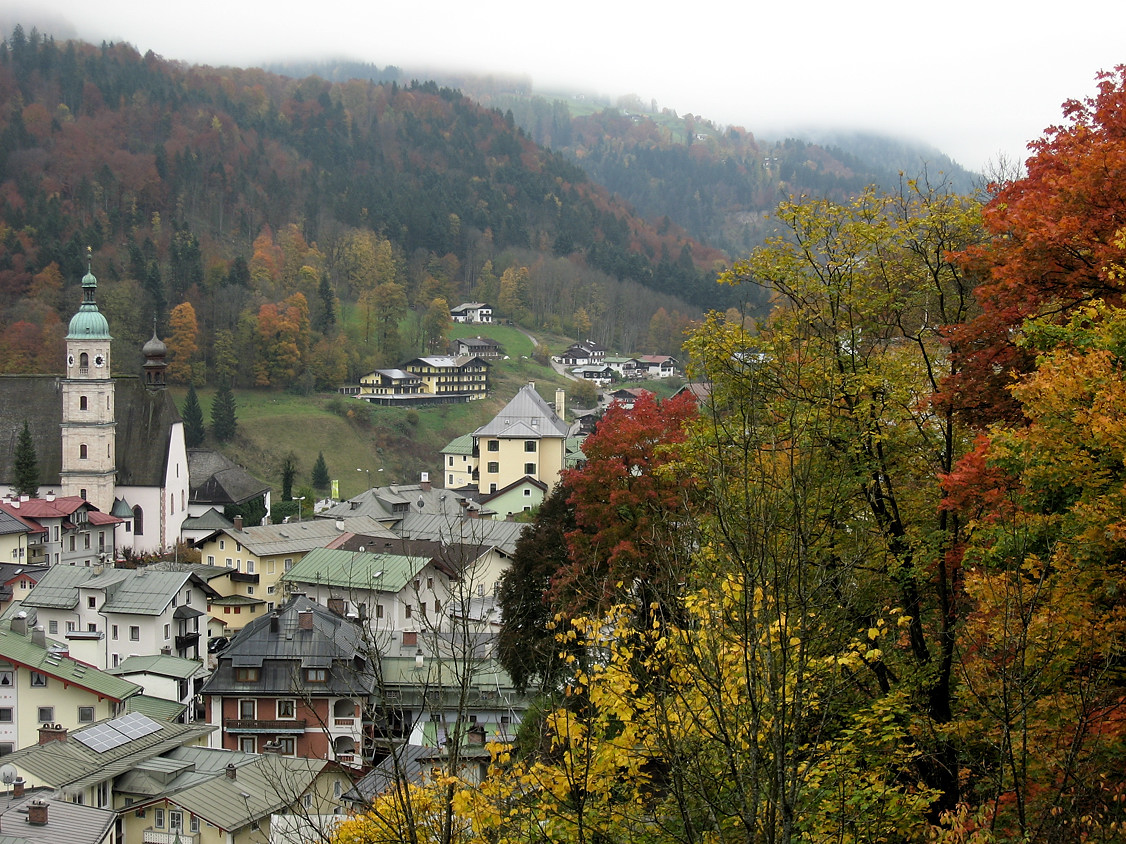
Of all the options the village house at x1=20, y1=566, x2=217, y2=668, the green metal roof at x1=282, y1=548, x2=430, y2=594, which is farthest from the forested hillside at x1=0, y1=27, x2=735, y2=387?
the green metal roof at x1=282, y1=548, x2=430, y2=594

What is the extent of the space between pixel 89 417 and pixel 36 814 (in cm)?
4462

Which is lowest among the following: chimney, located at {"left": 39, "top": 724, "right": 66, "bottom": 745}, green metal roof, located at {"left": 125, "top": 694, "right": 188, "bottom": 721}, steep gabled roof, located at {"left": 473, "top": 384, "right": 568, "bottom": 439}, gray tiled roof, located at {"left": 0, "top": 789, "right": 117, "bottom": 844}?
green metal roof, located at {"left": 125, "top": 694, "right": 188, "bottom": 721}

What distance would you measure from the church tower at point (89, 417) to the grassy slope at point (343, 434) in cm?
1807

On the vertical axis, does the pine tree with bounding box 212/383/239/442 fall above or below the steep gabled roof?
below

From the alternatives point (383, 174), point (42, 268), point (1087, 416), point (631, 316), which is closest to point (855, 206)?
point (1087, 416)

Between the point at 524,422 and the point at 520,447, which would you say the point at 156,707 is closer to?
the point at 520,447

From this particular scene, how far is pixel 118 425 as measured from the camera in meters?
64.4

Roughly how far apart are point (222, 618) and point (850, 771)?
42.5 meters

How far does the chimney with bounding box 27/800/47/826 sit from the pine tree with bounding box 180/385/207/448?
61296mm

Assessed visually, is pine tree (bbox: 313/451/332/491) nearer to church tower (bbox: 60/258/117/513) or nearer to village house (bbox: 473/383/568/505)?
village house (bbox: 473/383/568/505)

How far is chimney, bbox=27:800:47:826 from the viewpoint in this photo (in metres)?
21.4

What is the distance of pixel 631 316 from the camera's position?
138 m

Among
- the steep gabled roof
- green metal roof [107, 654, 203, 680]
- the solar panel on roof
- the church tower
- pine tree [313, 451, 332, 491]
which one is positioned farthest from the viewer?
pine tree [313, 451, 332, 491]

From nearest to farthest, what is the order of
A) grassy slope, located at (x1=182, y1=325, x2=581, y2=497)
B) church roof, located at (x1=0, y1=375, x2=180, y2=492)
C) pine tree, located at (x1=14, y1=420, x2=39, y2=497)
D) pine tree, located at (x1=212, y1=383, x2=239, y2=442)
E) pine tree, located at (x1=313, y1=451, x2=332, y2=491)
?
pine tree, located at (x1=14, y1=420, x2=39, y2=497)
church roof, located at (x1=0, y1=375, x2=180, y2=492)
pine tree, located at (x1=313, y1=451, x2=332, y2=491)
grassy slope, located at (x1=182, y1=325, x2=581, y2=497)
pine tree, located at (x1=212, y1=383, x2=239, y2=442)
